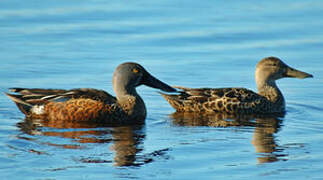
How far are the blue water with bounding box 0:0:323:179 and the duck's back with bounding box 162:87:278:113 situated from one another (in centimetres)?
30

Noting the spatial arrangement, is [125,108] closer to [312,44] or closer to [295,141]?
[295,141]

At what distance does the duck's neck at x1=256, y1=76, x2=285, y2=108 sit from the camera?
13512 millimetres

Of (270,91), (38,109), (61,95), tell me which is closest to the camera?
(61,95)

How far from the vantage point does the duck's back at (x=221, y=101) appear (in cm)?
1336

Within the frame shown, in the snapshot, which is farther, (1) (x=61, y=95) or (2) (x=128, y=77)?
(2) (x=128, y=77)

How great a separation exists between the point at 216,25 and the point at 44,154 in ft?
32.6

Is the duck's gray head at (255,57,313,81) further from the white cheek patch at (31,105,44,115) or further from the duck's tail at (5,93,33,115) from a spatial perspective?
the duck's tail at (5,93,33,115)

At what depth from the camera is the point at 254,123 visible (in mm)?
12492

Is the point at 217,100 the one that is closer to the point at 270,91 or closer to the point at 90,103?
the point at 270,91

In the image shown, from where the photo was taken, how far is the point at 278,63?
1425 centimetres

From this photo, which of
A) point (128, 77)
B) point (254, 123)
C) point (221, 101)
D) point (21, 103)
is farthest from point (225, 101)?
point (21, 103)

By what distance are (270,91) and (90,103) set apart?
11.3ft

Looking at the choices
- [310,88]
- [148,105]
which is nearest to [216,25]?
[310,88]

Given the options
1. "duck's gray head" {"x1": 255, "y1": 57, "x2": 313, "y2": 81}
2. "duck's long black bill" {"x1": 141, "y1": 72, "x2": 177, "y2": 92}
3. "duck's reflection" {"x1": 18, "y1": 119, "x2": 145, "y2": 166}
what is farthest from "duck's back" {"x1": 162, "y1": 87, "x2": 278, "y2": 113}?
→ "duck's reflection" {"x1": 18, "y1": 119, "x2": 145, "y2": 166}
